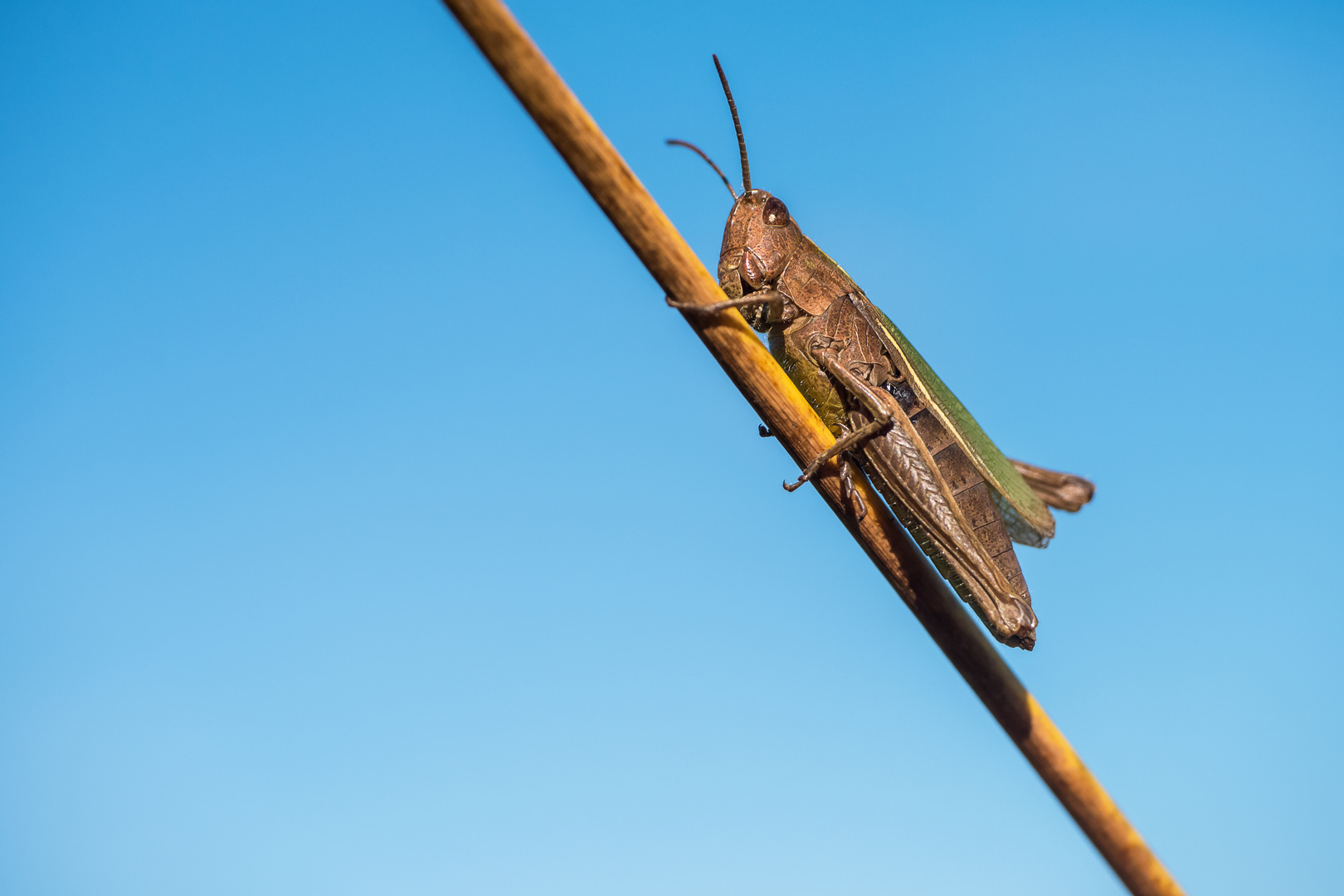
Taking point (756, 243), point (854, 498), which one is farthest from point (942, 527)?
point (756, 243)

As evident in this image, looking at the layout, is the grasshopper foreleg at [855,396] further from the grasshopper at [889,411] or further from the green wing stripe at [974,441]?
the green wing stripe at [974,441]

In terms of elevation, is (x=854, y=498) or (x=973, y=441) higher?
(x=973, y=441)

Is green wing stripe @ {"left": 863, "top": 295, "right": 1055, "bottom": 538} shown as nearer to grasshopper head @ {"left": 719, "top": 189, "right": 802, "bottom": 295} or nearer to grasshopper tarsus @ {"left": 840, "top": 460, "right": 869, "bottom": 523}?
grasshopper head @ {"left": 719, "top": 189, "right": 802, "bottom": 295}

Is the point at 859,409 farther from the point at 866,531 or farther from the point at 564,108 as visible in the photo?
the point at 564,108

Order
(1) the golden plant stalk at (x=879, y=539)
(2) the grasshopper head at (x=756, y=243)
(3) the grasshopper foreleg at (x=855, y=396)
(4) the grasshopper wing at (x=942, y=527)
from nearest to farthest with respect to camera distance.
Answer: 1. (1) the golden plant stalk at (x=879, y=539)
2. (3) the grasshopper foreleg at (x=855, y=396)
3. (4) the grasshopper wing at (x=942, y=527)
4. (2) the grasshopper head at (x=756, y=243)

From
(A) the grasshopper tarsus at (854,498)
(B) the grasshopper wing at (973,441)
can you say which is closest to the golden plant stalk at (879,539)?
(A) the grasshopper tarsus at (854,498)

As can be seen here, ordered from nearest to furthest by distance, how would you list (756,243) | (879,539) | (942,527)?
1. (879,539)
2. (942,527)
3. (756,243)

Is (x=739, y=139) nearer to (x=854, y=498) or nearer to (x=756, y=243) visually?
(x=756, y=243)
